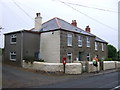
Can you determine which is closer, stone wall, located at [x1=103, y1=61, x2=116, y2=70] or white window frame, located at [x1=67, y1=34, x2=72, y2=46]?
stone wall, located at [x1=103, y1=61, x2=116, y2=70]

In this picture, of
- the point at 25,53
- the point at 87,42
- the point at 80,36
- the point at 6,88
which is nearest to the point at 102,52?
the point at 87,42

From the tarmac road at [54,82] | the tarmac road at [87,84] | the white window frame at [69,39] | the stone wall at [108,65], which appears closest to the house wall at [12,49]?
the white window frame at [69,39]

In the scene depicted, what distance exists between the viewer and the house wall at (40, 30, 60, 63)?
2202 centimetres

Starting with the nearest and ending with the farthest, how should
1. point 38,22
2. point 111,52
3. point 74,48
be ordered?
point 74,48
point 38,22
point 111,52

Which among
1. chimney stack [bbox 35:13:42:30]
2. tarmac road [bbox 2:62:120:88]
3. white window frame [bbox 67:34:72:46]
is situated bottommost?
tarmac road [bbox 2:62:120:88]

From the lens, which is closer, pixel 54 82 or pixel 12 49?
pixel 54 82

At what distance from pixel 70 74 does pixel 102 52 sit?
18.4 m

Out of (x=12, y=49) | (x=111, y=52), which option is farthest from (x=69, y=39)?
(x=111, y=52)

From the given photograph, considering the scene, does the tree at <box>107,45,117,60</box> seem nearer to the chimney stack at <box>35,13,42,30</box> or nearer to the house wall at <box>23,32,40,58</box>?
the chimney stack at <box>35,13,42,30</box>

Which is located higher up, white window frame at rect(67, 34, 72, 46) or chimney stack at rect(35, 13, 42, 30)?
chimney stack at rect(35, 13, 42, 30)

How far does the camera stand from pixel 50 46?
75.4 feet

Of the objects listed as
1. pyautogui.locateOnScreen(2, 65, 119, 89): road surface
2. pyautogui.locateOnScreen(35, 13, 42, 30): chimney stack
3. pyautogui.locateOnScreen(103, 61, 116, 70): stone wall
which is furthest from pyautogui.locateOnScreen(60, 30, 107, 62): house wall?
pyautogui.locateOnScreen(2, 65, 119, 89): road surface

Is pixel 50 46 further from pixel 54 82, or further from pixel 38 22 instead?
pixel 54 82

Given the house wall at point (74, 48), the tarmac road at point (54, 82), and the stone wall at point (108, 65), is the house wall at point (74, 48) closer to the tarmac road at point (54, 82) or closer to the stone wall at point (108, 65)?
the stone wall at point (108, 65)
